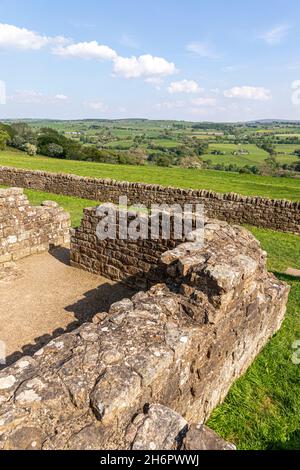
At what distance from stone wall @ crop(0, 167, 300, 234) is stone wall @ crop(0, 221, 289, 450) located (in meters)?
9.10

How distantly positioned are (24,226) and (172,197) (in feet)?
28.5

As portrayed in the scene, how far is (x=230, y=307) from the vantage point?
14.9 feet

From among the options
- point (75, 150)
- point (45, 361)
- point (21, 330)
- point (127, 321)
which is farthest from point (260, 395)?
point (75, 150)

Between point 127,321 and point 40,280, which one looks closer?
point 127,321

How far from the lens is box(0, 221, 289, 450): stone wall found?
2.69 metres

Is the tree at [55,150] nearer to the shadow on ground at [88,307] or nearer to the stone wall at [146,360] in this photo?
the shadow on ground at [88,307]

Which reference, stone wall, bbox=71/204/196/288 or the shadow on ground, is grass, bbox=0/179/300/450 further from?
the shadow on ground

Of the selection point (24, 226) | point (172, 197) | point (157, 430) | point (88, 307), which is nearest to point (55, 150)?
point (172, 197)

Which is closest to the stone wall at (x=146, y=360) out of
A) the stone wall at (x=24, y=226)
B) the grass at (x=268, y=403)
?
the grass at (x=268, y=403)

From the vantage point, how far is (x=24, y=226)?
394 inches

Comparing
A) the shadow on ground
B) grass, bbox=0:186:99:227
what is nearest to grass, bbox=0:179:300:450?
the shadow on ground

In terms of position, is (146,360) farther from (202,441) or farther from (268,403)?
(268,403)
